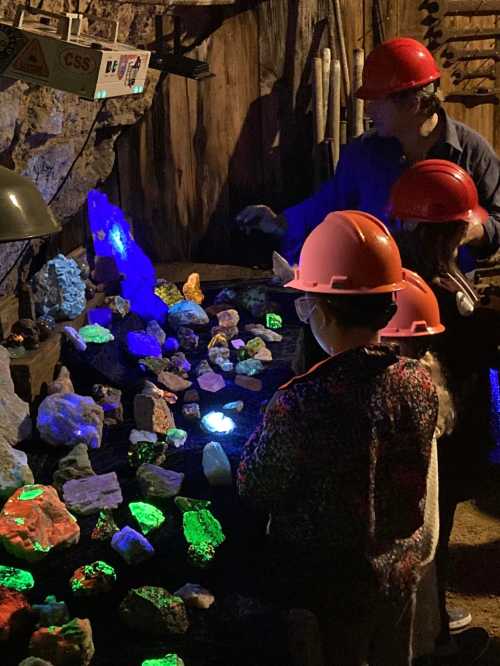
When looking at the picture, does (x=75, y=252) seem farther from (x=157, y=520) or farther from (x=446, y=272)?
(x=446, y=272)

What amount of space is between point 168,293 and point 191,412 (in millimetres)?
1565

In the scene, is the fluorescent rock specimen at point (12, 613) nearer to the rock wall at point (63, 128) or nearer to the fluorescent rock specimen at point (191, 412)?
the fluorescent rock specimen at point (191, 412)

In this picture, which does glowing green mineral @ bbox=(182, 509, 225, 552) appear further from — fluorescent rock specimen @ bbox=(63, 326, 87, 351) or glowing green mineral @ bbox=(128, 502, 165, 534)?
fluorescent rock specimen @ bbox=(63, 326, 87, 351)

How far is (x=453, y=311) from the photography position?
271cm

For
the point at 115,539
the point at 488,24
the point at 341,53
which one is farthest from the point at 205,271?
the point at 115,539

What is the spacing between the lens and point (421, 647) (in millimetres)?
2965

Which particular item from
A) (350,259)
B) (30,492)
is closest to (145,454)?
(30,492)

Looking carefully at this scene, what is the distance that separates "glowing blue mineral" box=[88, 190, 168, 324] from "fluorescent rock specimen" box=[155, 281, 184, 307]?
0.05 metres

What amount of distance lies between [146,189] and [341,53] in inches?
66.9

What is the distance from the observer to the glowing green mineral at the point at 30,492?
125 inches

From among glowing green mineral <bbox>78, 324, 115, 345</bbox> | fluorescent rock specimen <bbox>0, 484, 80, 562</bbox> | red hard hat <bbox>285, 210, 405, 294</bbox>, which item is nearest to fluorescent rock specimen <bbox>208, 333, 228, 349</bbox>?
glowing green mineral <bbox>78, 324, 115, 345</bbox>

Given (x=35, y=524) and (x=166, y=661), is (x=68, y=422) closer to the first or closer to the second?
(x=35, y=524)

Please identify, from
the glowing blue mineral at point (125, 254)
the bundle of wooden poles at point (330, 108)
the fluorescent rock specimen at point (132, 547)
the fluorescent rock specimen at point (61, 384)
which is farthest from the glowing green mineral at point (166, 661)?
the bundle of wooden poles at point (330, 108)

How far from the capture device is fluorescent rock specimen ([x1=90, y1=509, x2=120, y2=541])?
3.14 meters
